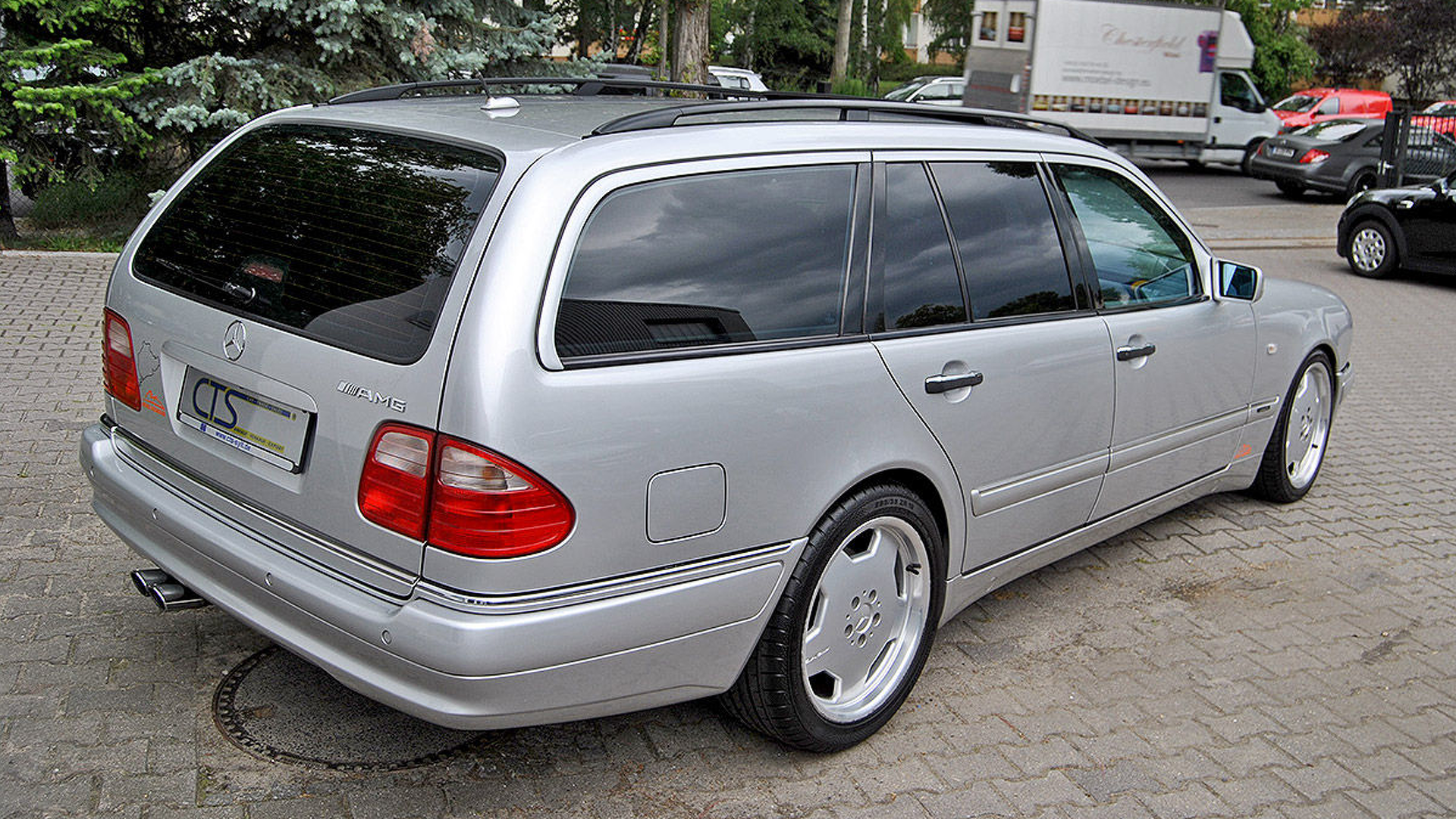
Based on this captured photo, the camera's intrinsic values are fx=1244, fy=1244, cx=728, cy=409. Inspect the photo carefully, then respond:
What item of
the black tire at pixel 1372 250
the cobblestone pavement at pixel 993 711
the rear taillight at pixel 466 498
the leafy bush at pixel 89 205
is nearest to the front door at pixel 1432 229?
the black tire at pixel 1372 250

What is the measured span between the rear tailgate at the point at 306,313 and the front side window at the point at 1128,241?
7.51 ft

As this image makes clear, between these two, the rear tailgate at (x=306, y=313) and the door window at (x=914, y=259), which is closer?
the rear tailgate at (x=306, y=313)

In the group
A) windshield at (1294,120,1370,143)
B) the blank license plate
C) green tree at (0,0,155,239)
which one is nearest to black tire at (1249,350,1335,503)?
the blank license plate

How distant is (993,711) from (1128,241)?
183cm

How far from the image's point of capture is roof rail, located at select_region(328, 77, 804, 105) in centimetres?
390

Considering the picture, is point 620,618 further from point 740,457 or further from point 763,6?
point 763,6

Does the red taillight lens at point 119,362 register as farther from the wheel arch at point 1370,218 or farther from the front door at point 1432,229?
the wheel arch at point 1370,218

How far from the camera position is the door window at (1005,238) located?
377cm

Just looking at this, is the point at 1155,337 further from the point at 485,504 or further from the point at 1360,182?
the point at 1360,182

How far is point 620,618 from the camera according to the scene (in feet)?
9.24

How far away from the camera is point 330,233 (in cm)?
305

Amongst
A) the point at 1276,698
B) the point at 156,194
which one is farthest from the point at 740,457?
the point at 156,194

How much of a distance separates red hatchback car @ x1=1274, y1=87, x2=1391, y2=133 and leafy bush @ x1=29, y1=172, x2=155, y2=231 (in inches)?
926

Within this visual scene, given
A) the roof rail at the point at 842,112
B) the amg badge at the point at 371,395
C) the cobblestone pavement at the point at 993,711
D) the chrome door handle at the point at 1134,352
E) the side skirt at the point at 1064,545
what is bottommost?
the cobblestone pavement at the point at 993,711
